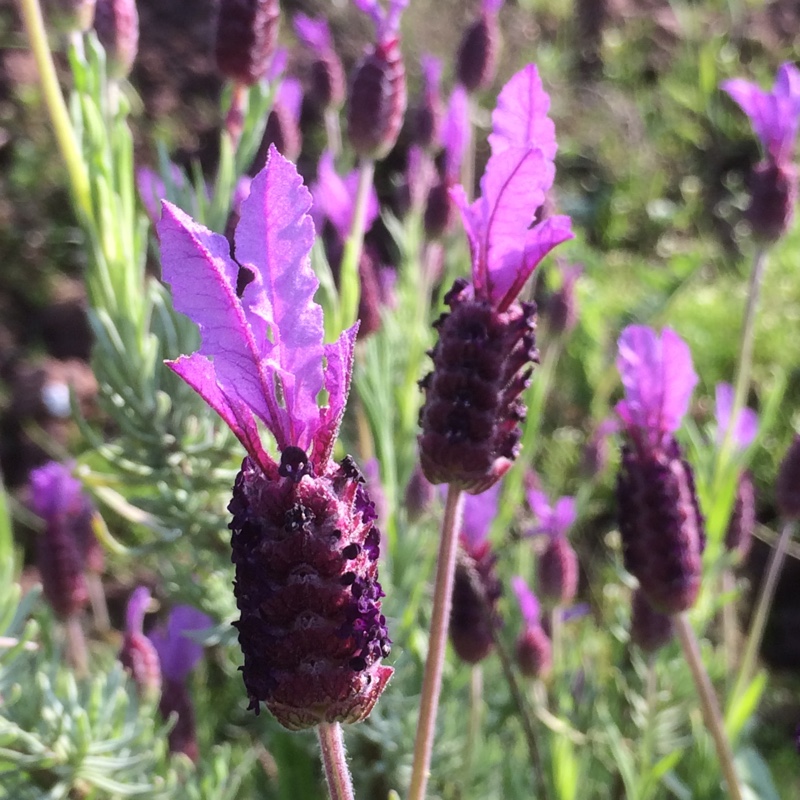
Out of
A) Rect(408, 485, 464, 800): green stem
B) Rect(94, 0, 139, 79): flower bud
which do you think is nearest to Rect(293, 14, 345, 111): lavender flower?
Rect(94, 0, 139, 79): flower bud

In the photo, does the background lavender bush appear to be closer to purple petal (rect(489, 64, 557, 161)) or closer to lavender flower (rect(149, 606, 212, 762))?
lavender flower (rect(149, 606, 212, 762))

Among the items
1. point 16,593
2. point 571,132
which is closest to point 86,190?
point 16,593

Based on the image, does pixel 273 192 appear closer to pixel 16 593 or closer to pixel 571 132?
pixel 16 593

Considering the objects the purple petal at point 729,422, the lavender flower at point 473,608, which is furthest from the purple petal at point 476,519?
the purple petal at point 729,422

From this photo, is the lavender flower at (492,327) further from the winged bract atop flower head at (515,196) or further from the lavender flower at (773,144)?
the lavender flower at (773,144)

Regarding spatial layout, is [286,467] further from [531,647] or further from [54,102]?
[531,647]

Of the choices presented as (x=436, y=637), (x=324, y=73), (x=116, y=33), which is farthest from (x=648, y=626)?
(x=324, y=73)
